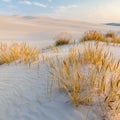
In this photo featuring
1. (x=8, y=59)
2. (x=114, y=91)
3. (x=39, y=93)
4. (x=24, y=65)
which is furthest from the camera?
(x=8, y=59)

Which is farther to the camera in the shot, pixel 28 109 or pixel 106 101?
pixel 28 109

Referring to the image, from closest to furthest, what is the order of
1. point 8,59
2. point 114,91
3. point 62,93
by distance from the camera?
point 114,91 → point 62,93 → point 8,59

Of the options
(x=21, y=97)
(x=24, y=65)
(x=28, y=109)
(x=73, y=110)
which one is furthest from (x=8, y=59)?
(x=73, y=110)

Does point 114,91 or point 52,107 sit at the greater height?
point 114,91

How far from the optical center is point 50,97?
3512mm

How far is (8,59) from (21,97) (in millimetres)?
3260

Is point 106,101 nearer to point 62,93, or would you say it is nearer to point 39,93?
point 62,93

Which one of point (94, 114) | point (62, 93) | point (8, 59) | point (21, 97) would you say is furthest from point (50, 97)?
point (8, 59)

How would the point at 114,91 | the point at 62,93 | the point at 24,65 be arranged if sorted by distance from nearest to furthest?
the point at 114,91 < the point at 62,93 < the point at 24,65

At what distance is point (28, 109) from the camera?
3.35m

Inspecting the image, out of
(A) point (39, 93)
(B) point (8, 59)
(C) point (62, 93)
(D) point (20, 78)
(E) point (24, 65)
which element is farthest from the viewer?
(B) point (8, 59)

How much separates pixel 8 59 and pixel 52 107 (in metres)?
3.85

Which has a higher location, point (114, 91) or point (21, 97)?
point (114, 91)

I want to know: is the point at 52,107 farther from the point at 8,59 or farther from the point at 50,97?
the point at 8,59
